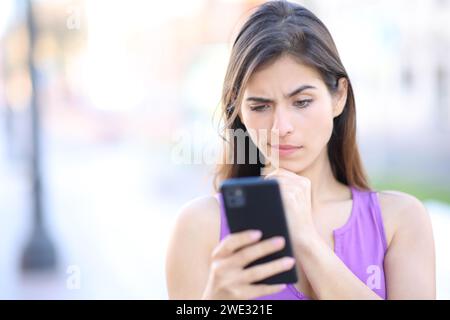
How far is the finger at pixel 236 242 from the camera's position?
125 centimetres

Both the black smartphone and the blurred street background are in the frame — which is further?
the blurred street background

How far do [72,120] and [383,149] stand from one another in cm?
692

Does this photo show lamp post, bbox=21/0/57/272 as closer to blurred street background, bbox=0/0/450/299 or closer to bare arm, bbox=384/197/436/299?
blurred street background, bbox=0/0/450/299

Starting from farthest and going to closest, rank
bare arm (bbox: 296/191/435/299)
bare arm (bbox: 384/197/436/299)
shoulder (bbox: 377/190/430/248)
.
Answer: shoulder (bbox: 377/190/430/248) → bare arm (bbox: 384/197/436/299) → bare arm (bbox: 296/191/435/299)

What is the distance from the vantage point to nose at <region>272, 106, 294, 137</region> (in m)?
1.64

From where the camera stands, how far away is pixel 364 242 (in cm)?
175

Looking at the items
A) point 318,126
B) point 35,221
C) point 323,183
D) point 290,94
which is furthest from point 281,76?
point 35,221

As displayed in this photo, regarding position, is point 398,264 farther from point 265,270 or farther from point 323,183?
point 265,270

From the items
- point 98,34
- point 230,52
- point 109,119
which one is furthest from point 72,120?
point 230,52

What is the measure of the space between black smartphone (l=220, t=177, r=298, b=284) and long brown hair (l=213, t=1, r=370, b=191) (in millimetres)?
472

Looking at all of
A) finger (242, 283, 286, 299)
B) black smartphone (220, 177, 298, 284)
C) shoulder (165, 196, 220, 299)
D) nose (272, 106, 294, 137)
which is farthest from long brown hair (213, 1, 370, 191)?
finger (242, 283, 286, 299)

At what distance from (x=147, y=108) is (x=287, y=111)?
13.9 metres

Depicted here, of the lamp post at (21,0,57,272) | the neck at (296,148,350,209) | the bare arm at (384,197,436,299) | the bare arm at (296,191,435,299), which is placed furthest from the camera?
the lamp post at (21,0,57,272)
